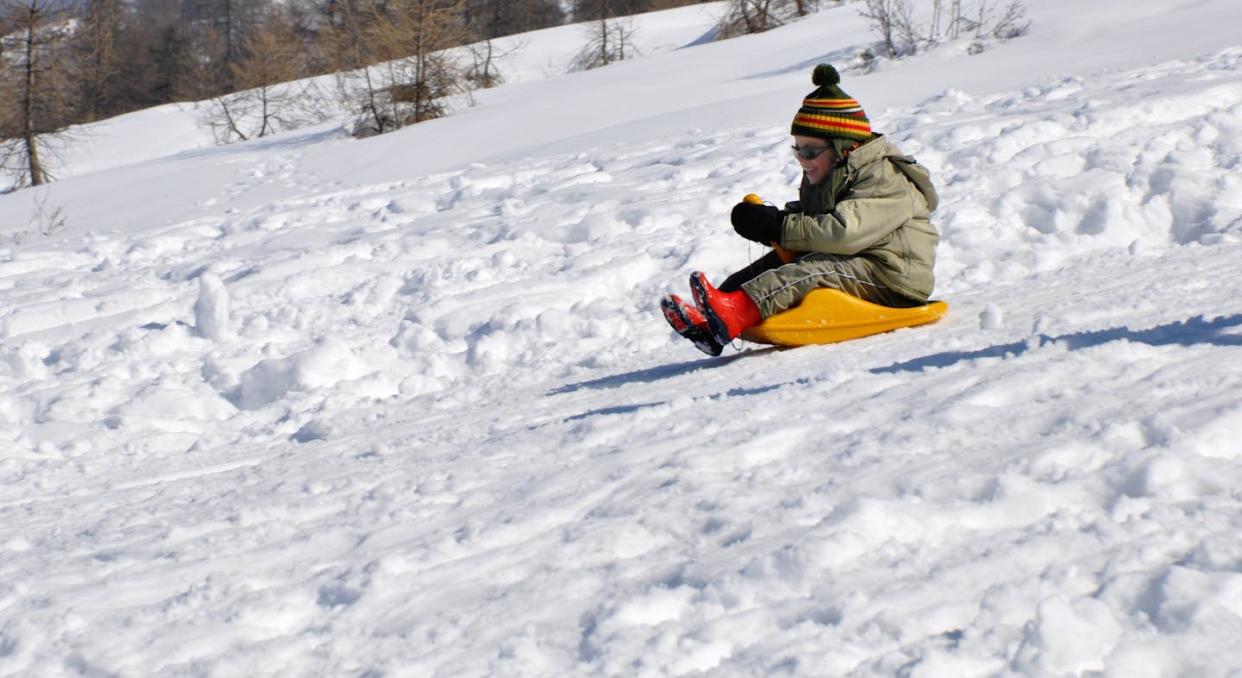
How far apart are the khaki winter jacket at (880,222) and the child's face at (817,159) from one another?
5cm

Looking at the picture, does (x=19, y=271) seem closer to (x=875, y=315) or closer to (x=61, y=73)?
(x=875, y=315)

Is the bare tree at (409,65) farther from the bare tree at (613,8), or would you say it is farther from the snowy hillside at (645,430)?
the bare tree at (613,8)

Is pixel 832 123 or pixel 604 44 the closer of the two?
pixel 832 123

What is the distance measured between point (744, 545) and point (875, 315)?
2.30 metres

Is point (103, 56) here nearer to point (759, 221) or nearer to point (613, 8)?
point (613, 8)

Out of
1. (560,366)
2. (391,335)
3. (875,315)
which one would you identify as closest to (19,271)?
(391,335)

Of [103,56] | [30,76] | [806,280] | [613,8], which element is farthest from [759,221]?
[103,56]

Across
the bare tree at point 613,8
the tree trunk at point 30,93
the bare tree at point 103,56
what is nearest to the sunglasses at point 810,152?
the tree trunk at point 30,93

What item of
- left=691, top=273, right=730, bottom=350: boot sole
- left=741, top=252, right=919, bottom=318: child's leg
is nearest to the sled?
left=741, top=252, right=919, bottom=318: child's leg

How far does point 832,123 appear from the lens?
4.39m

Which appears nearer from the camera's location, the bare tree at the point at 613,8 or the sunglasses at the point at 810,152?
the sunglasses at the point at 810,152

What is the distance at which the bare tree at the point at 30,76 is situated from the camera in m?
21.9

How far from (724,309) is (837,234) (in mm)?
463

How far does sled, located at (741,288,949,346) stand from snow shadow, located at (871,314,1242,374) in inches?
30.0
